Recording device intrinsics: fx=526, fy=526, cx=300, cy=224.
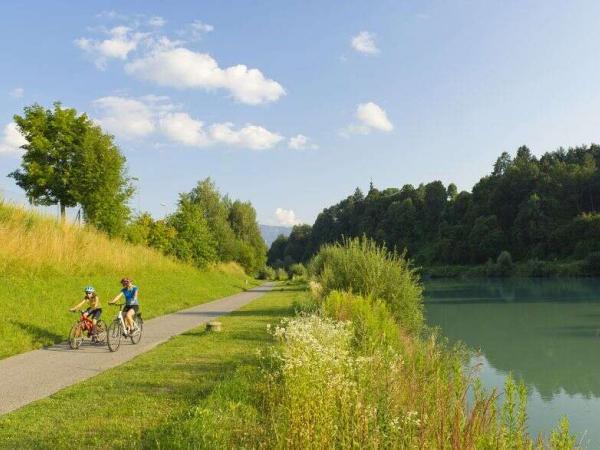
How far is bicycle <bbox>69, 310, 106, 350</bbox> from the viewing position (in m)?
12.6

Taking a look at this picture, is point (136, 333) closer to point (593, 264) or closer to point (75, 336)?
point (75, 336)

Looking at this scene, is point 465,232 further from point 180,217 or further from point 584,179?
point 180,217

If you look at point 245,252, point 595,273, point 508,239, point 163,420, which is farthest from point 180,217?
point 508,239

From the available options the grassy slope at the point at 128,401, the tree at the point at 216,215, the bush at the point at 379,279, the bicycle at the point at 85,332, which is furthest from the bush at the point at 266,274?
the grassy slope at the point at 128,401

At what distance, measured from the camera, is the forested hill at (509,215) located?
87125 millimetres

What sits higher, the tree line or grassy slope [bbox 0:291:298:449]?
the tree line

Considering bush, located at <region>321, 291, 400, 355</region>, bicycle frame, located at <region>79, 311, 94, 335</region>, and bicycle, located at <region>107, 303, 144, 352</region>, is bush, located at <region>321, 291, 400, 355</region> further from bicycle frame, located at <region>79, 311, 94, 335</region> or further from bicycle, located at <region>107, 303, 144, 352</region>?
bicycle frame, located at <region>79, 311, 94, 335</region>

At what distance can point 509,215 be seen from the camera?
10256 cm

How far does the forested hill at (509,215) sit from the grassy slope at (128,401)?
2810 inches

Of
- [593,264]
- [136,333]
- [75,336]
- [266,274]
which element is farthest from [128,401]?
[266,274]

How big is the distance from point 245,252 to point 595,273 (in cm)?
4528

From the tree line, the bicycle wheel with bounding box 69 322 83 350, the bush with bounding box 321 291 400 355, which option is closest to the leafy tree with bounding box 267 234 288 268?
the tree line

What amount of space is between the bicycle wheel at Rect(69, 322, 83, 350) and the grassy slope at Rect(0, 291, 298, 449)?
77.1 inches

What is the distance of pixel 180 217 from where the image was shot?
4372 centimetres
